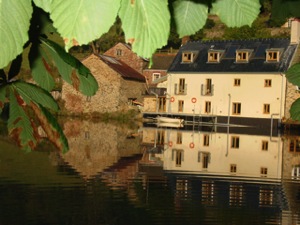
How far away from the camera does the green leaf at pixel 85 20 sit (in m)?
0.71

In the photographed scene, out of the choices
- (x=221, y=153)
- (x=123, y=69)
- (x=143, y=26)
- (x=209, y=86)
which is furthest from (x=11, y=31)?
(x=123, y=69)

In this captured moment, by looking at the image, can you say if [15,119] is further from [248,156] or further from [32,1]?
[248,156]

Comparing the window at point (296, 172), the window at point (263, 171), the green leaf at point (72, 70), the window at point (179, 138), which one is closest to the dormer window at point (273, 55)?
the window at point (179, 138)

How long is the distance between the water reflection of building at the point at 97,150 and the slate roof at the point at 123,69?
14.0m

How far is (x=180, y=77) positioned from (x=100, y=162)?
69.1ft

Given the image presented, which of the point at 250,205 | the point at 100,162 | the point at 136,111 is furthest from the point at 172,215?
the point at 136,111

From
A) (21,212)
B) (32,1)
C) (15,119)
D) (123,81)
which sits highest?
(123,81)

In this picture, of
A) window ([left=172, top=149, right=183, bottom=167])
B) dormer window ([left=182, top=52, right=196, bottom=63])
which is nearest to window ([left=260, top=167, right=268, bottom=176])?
window ([left=172, top=149, right=183, bottom=167])

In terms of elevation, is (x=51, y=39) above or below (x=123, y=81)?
below

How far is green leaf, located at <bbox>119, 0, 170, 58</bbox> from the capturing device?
755mm

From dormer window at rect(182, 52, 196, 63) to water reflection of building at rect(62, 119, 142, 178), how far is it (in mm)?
12254

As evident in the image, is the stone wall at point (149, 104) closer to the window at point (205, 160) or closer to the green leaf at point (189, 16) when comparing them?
the window at point (205, 160)

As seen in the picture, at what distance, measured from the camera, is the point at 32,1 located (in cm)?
88

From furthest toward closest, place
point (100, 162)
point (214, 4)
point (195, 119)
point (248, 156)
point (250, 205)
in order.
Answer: point (195, 119) < point (248, 156) < point (100, 162) < point (250, 205) < point (214, 4)
